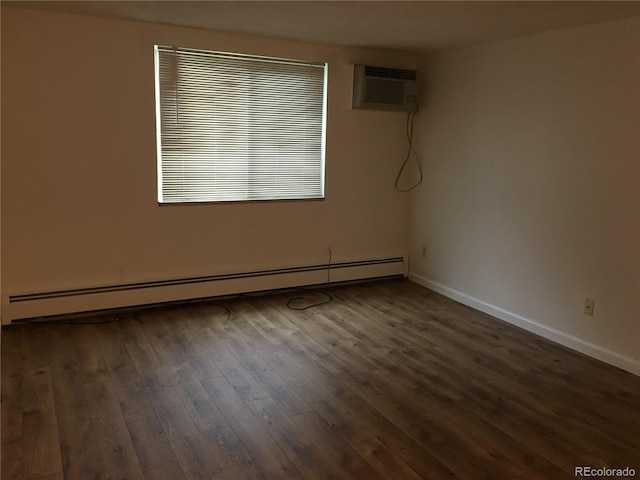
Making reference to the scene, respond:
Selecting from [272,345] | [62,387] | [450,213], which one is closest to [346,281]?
[450,213]

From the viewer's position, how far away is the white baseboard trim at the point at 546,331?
339 centimetres

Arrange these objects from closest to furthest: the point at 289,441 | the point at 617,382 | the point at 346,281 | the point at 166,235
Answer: the point at 289,441
the point at 617,382
the point at 166,235
the point at 346,281

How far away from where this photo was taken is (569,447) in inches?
99.3

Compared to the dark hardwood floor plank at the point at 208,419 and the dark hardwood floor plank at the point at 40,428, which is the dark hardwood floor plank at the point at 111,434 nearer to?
the dark hardwood floor plank at the point at 40,428

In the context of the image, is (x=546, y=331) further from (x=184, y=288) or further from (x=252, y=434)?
(x=184, y=288)

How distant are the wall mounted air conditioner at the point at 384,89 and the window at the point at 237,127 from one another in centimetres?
31

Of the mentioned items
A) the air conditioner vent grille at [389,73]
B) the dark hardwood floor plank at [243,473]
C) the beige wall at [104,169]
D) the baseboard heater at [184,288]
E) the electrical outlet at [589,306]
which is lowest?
the dark hardwood floor plank at [243,473]

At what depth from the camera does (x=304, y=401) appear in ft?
9.48

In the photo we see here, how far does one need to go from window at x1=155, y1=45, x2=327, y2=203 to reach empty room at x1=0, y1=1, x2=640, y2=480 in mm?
18

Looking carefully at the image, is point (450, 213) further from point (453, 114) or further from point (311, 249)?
point (311, 249)

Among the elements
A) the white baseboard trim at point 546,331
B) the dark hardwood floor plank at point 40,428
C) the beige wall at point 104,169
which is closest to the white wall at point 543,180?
the white baseboard trim at point 546,331

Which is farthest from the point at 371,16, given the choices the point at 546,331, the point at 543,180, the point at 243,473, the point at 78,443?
the point at 78,443

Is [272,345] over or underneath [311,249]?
underneath

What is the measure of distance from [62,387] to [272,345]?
1296 mm
